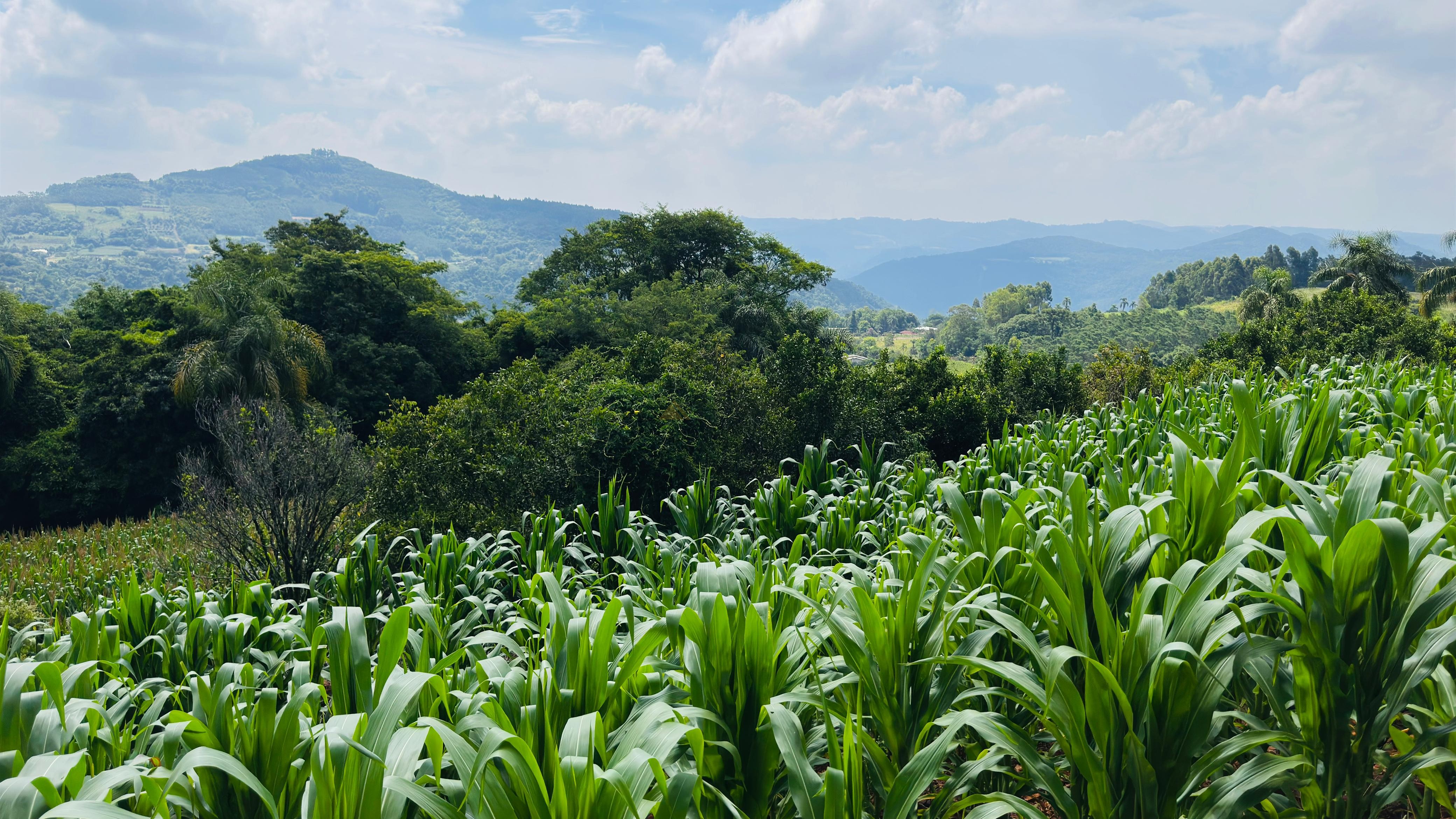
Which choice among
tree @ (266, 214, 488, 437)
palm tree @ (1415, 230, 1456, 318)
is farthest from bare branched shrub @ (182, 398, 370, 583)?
palm tree @ (1415, 230, 1456, 318)

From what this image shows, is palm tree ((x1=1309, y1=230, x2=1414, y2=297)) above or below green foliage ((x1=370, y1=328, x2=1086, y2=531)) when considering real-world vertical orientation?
above

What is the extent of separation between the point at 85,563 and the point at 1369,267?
38.1 meters

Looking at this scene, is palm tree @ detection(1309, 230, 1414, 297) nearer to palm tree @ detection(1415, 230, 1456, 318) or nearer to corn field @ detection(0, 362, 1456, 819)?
palm tree @ detection(1415, 230, 1456, 318)

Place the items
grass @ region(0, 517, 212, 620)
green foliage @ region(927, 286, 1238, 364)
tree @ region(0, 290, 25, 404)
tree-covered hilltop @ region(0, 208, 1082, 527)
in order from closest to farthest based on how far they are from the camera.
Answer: grass @ region(0, 517, 212, 620)
tree-covered hilltop @ region(0, 208, 1082, 527)
tree @ region(0, 290, 25, 404)
green foliage @ region(927, 286, 1238, 364)

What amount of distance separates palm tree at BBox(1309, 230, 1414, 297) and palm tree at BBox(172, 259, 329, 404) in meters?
33.1

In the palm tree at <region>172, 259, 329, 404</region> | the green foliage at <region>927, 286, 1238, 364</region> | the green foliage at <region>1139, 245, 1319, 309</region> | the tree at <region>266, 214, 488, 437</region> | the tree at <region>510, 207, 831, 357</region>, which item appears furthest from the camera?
the green foliage at <region>1139, 245, 1319, 309</region>

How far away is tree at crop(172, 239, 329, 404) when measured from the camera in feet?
53.5

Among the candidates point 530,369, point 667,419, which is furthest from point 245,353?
point 667,419

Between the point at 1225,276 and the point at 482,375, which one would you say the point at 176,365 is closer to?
the point at 482,375

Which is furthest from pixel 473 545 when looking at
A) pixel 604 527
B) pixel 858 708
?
pixel 858 708

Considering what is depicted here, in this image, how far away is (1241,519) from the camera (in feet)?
5.22

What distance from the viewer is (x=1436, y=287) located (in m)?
25.8

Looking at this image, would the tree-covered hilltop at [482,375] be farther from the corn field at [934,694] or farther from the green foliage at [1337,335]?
the corn field at [934,694]

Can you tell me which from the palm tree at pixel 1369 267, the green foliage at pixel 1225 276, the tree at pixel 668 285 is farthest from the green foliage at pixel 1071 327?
the tree at pixel 668 285
